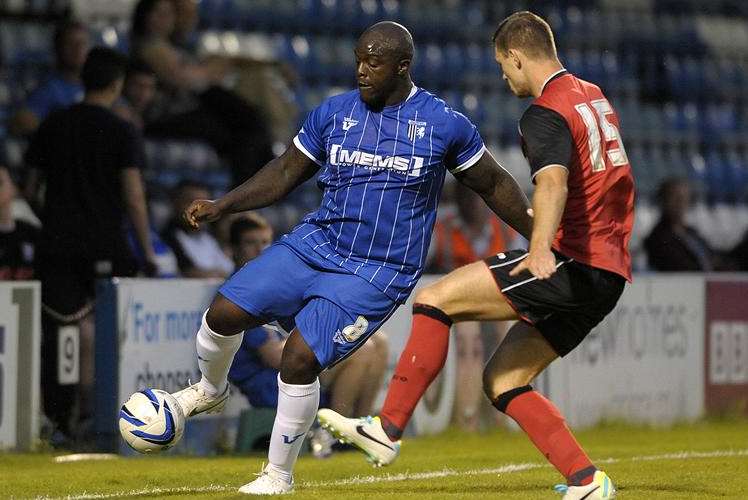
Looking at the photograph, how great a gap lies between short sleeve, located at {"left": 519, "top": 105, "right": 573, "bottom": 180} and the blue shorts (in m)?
0.94

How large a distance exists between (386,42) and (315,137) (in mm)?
552

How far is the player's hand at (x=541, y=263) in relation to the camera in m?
5.61

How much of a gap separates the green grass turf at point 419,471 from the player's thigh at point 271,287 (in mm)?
792

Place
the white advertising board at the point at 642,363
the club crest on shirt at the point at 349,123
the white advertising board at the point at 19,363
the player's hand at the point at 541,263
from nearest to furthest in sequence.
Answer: the player's hand at the point at 541,263, the club crest on shirt at the point at 349,123, the white advertising board at the point at 19,363, the white advertising board at the point at 642,363

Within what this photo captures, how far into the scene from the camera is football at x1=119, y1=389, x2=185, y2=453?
639 cm

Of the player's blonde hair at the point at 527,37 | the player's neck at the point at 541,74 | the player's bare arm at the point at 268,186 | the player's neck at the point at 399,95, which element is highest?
the player's blonde hair at the point at 527,37

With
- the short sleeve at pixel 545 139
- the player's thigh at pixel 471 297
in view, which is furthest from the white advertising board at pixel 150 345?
the short sleeve at pixel 545 139

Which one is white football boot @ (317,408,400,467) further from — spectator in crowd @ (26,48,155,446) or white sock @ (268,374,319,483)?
spectator in crowd @ (26,48,155,446)

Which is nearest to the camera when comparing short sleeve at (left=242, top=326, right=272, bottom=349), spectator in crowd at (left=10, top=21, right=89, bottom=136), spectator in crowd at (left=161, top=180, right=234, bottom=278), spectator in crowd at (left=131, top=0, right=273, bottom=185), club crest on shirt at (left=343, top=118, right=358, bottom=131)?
club crest on shirt at (left=343, top=118, right=358, bottom=131)

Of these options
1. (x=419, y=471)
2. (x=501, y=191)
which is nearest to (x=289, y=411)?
(x=501, y=191)

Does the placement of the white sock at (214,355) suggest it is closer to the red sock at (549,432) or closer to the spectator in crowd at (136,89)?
the red sock at (549,432)

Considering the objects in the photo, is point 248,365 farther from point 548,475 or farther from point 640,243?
point 640,243

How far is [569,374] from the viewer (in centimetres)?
1159

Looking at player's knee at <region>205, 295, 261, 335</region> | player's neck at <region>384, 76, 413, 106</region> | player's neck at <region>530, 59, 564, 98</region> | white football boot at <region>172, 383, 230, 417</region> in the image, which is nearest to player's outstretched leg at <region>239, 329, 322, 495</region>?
player's knee at <region>205, 295, 261, 335</region>
